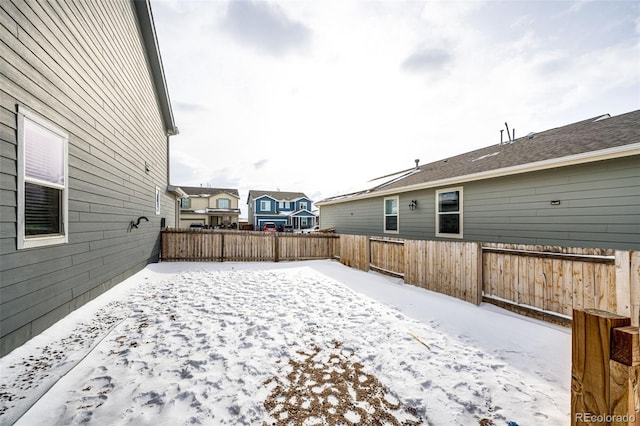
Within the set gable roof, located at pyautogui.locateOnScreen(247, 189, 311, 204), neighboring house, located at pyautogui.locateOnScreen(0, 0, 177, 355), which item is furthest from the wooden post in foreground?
gable roof, located at pyautogui.locateOnScreen(247, 189, 311, 204)

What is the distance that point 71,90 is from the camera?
3879 mm

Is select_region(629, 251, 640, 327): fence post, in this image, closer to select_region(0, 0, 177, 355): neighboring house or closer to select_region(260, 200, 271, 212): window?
select_region(0, 0, 177, 355): neighboring house

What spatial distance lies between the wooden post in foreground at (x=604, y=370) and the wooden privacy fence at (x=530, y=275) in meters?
3.23

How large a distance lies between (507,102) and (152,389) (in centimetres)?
1203

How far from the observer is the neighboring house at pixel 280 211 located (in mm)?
35312

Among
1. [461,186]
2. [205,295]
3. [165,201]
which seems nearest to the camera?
[205,295]

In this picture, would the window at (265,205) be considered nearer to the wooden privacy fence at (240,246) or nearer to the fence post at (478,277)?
the wooden privacy fence at (240,246)

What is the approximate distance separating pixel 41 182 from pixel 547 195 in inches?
357

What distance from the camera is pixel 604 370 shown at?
100cm

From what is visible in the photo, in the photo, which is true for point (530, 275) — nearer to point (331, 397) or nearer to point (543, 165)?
point (543, 165)

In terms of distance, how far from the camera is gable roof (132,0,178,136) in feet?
23.8

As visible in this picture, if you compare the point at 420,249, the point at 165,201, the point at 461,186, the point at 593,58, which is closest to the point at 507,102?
the point at 593,58

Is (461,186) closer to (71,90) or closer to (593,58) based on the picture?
(593,58)

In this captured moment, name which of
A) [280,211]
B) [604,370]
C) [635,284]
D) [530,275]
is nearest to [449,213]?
[530,275]
